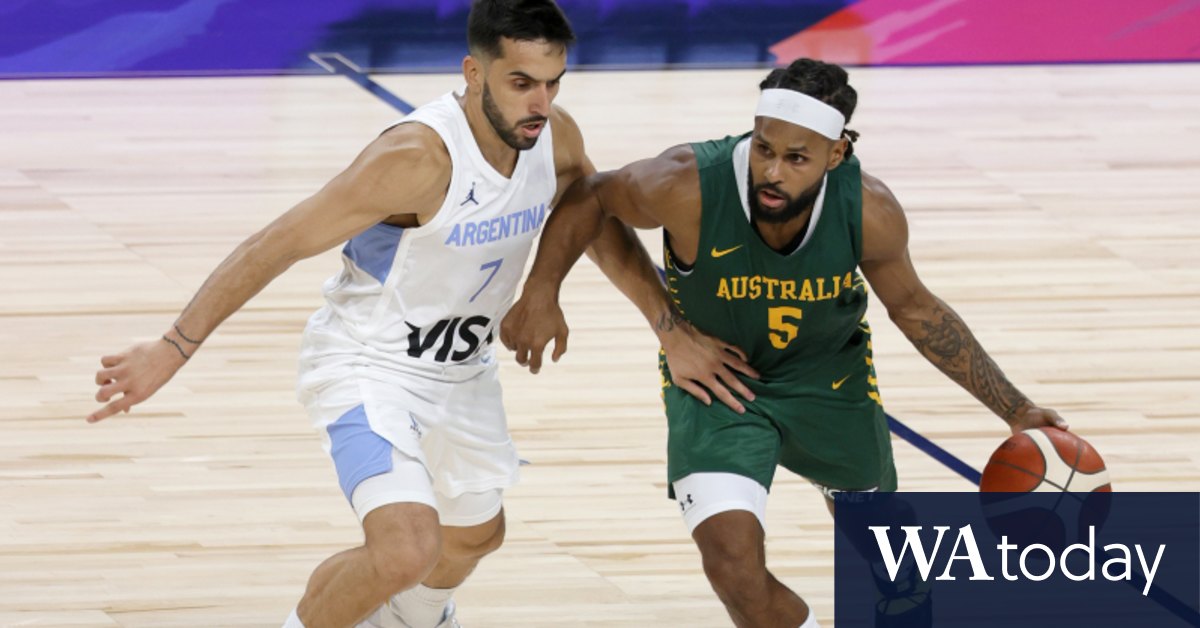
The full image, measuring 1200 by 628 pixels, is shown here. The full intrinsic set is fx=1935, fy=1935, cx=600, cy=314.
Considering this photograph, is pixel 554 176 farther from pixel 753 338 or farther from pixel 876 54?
pixel 876 54

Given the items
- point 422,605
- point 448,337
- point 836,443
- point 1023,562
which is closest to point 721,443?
point 836,443

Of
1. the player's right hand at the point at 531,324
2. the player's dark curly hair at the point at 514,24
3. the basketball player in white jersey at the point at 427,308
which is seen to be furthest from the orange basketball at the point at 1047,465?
the player's dark curly hair at the point at 514,24

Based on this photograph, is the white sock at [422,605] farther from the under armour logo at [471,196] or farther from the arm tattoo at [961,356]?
the arm tattoo at [961,356]

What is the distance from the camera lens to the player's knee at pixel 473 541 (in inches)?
188

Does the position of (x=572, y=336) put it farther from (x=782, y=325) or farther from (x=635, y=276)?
(x=782, y=325)

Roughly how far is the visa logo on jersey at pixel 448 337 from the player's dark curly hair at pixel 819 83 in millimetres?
878

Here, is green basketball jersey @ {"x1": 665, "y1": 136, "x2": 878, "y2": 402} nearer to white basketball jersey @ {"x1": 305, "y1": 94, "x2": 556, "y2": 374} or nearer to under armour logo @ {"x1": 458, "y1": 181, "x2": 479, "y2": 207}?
white basketball jersey @ {"x1": 305, "y1": 94, "x2": 556, "y2": 374}

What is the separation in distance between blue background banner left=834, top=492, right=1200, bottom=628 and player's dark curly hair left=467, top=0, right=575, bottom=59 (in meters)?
1.44

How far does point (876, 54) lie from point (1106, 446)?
6581mm

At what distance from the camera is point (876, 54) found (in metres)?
12.7

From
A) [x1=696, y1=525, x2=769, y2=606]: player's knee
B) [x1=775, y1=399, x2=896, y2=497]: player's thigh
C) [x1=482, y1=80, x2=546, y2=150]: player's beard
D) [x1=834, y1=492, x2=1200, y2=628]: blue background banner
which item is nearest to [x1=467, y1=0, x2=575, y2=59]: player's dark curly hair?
[x1=482, y1=80, x2=546, y2=150]: player's beard

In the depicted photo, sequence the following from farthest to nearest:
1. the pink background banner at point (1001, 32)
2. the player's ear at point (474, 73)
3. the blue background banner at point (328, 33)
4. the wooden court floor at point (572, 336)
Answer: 1. the pink background banner at point (1001, 32)
2. the blue background banner at point (328, 33)
3. the wooden court floor at point (572, 336)
4. the player's ear at point (474, 73)

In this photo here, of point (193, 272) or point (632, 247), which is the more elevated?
point (632, 247)

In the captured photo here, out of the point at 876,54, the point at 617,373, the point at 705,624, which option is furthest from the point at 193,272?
the point at 876,54
